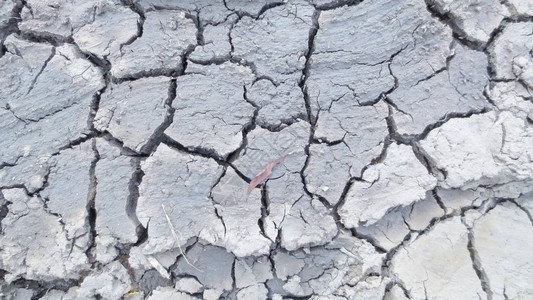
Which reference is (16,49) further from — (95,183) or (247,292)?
(247,292)

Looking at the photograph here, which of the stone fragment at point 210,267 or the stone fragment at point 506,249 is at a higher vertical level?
the stone fragment at point 506,249

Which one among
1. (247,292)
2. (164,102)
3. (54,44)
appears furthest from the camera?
(54,44)

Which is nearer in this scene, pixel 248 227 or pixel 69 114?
pixel 248 227

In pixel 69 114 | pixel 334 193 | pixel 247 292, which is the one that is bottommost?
pixel 247 292

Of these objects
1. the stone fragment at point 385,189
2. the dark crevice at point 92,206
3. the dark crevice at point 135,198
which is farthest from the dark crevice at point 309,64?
the dark crevice at point 92,206

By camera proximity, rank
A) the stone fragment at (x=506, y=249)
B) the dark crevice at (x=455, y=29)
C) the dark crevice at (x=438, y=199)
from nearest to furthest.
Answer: the stone fragment at (x=506, y=249), the dark crevice at (x=438, y=199), the dark crevice at (x=455, y=29)

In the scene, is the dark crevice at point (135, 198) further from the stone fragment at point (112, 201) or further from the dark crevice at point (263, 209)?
the dark crevice at point (263, 209)

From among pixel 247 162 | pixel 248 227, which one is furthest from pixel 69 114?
pixel 248 227

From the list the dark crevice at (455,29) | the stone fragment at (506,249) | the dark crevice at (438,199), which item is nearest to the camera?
the stone fragment at (506,249)
